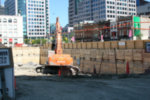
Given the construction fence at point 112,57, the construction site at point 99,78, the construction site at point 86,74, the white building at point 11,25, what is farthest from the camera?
the white building at point 11,25

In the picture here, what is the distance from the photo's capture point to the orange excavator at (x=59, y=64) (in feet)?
75.2

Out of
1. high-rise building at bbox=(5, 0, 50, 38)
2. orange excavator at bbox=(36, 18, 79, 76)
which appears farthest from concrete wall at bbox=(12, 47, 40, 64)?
high-rise building at bbox=(5, 0, 50, 38)

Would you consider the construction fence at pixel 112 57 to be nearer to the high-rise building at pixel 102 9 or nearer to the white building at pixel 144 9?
the white building at pixel 144 9

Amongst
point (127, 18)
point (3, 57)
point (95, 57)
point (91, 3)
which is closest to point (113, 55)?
point (95, 57)

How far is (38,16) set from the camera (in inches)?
5925

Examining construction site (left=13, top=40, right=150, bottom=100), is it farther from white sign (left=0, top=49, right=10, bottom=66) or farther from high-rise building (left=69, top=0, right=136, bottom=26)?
high-rise building (left=69, top=0, right=136, bottom=26)

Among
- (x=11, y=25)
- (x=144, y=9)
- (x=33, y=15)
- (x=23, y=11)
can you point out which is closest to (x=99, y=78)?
(x=144, y=9)

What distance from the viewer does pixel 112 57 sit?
24.8 metres

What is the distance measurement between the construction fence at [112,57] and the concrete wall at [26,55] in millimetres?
14026

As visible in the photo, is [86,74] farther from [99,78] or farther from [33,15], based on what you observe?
[33,15]

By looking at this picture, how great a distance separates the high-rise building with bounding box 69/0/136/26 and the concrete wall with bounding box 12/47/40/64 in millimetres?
81451

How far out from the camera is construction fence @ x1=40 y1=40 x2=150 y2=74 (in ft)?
67.9

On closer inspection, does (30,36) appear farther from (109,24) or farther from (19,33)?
(109,24)

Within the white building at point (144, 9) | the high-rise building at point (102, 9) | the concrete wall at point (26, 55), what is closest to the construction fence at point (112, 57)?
the concrete wall at point (26, 55)
